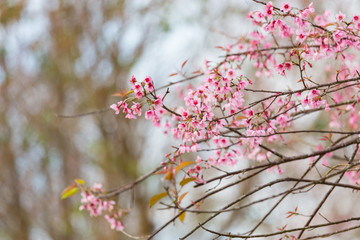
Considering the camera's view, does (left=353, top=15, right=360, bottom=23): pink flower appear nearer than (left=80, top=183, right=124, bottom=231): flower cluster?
Yes

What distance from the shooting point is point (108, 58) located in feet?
17.1

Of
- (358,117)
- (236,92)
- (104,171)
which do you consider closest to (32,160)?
(104,171)

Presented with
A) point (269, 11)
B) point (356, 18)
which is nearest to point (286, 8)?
point (269, 11)

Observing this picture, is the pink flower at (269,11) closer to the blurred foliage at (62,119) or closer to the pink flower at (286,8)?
the pink flower at (286,8)

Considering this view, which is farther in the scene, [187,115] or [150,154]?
[150,154]

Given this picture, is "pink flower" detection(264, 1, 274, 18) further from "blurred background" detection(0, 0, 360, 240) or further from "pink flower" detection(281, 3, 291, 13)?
"blurred background" detection(0, 0, 360, 240)

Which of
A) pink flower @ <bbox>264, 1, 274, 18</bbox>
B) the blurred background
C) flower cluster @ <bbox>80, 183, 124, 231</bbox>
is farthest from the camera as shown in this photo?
the blurred background

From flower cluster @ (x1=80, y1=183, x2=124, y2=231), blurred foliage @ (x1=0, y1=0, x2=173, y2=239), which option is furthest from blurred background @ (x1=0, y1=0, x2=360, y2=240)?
flower cluster @ (x1=80, y1=183, x2=124, y2=231)

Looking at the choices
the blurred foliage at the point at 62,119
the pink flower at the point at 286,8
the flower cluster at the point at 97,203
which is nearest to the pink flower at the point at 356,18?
the pink flower at the point at 286,8

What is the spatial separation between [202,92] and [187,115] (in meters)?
0.10


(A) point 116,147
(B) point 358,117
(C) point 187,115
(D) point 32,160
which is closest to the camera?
(C) point 187,115

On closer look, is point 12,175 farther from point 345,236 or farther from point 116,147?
point 345,236

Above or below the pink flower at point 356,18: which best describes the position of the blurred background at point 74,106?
above

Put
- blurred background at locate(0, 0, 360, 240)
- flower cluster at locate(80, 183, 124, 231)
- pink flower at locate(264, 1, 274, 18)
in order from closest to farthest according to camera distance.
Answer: pink flower at locate(264, 1, 274, 18), flower cluster at locate(80, 183, 124, 231), blurred background at locate(0, 0, 360, 240)
